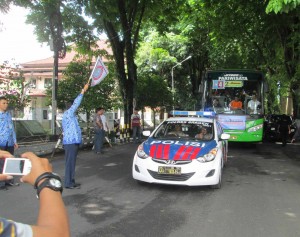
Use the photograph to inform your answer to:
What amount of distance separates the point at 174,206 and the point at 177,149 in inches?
64.3

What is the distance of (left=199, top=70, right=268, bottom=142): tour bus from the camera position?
16328 millimetres

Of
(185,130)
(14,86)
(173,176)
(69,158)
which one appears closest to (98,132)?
(14,86)

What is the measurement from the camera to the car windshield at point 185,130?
374 inches

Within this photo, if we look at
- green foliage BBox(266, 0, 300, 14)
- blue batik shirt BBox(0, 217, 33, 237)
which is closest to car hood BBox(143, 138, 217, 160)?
green foliage BBox(266, 0, 300, 14)

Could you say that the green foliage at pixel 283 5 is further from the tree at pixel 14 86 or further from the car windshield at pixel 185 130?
the tree at pixel 14 86

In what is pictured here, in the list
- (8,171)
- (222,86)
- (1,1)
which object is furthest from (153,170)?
(222,86)

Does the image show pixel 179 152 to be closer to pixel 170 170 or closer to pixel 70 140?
pixel 170 170

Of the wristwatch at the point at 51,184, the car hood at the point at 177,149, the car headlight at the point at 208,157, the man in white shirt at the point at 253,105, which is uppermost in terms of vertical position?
the man in white shirt at the point at 253,105

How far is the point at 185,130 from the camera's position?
9.83m

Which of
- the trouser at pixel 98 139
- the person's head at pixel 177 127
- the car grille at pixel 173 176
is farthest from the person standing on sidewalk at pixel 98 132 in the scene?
the car grille at pixel 173 176

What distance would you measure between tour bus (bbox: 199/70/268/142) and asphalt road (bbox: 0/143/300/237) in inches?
223

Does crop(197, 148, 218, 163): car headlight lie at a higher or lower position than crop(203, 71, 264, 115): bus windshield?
lower

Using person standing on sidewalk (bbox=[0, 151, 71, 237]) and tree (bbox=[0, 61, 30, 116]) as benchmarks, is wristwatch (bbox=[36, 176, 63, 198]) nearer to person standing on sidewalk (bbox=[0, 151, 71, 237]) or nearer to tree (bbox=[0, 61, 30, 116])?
person standing on sidewalk (bbox=[0, 151, 71, 237])

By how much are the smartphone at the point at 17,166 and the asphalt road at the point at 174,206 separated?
12.2ft
